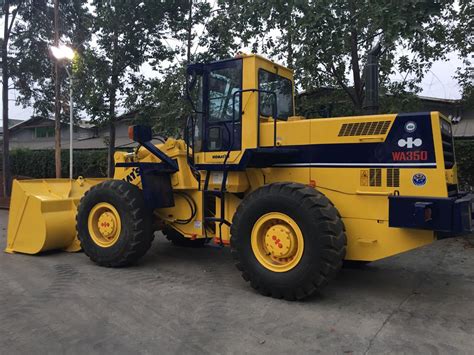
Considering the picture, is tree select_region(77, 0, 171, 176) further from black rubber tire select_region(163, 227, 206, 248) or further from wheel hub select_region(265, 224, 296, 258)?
wheel hub select_region(265, 224, 296, 258)

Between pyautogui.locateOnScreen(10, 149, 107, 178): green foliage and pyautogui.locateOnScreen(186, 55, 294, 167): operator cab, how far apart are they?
15.8 meters

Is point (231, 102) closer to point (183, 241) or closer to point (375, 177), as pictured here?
point (375, 177)

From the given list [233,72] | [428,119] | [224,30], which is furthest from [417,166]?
[224,30]

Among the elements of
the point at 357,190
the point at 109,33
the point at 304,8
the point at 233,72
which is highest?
the point at 109,33

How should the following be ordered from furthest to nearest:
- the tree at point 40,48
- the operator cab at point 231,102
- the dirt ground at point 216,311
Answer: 1. the tree at point 40,48
2. the operator cab at point 231,102
3. the dirt ground at point 216,311

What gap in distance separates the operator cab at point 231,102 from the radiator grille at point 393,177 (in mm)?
1710

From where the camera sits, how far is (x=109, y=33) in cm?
1329

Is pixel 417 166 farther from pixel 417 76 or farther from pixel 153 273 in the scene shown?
pixel 417 76

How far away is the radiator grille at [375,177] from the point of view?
5203 mm

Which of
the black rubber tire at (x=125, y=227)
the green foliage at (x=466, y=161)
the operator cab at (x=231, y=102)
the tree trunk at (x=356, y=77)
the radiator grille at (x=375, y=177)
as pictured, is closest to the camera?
the radiator grille at (x=375, y=177)

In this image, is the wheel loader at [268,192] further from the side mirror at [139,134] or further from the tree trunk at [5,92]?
the tree trunk at [5,92]

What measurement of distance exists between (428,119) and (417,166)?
525 millimetres

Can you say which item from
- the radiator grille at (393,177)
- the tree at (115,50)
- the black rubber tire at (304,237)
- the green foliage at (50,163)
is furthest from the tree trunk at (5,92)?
the radiator grille at (393,177)

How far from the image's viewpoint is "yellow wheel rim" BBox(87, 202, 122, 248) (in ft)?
22.7
